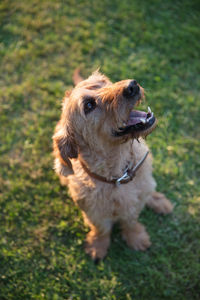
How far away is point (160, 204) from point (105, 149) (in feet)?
6.23

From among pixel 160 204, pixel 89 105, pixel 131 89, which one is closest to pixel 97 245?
pixel 160 204

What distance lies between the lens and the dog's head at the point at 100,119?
8.63 feet

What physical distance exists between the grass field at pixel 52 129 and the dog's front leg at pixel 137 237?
0.11 meters

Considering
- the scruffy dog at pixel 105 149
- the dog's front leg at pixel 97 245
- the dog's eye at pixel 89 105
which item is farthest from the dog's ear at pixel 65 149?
the dog's front leg at pixel 97 245

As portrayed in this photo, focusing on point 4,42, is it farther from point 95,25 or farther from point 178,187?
point 178,187

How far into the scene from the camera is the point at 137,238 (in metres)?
4.04

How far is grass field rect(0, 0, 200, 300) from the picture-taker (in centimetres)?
394

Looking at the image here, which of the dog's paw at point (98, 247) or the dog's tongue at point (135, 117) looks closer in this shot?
the dog's tongue at point (135, 117)

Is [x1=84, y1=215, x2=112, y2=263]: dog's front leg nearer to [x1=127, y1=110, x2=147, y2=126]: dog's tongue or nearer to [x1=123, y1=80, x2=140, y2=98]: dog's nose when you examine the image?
[x1=127, y1=110, x2=147, y2=126]: dog's tongue

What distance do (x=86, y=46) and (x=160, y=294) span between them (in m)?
5.17

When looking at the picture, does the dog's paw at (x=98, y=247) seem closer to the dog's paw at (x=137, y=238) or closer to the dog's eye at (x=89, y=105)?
the dog's paw at (x=137, y=238)

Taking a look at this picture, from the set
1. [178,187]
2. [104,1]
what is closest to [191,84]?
[178,187]

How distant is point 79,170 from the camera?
335 centimetres

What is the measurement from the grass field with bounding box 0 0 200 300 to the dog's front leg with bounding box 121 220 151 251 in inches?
4.4
